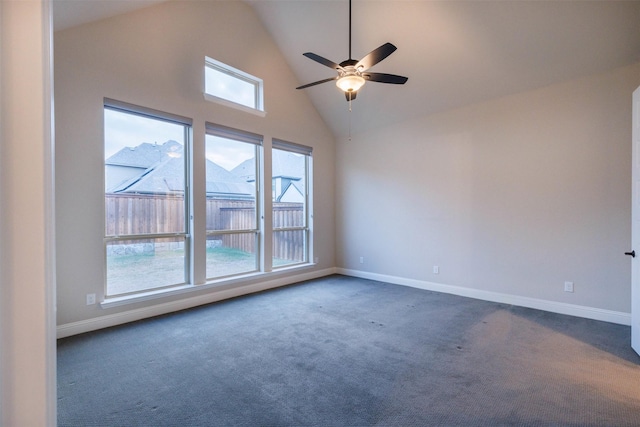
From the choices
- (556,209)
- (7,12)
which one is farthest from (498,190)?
(7,12)

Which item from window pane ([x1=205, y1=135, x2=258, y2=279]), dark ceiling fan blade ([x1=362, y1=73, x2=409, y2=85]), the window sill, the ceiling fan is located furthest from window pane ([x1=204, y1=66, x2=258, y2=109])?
the window sill

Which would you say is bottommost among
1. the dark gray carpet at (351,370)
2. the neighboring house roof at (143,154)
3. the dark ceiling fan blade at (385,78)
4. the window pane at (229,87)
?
the dark gray carpet at (351,370)

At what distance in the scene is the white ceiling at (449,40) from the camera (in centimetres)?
317

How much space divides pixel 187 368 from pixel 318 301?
83.9 inches

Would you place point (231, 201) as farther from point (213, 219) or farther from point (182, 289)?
point (182, 289)

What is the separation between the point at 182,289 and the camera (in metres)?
3.96

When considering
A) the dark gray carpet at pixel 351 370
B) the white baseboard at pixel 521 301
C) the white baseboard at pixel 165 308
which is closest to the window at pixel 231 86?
the white baseboard at pixel 165 308

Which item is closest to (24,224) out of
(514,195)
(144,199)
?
(144,199)

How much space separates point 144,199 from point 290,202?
2.50 m

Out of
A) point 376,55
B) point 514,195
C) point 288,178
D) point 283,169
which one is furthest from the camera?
point 288,178

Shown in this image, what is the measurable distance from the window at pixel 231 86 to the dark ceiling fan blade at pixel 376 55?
7.49 feet

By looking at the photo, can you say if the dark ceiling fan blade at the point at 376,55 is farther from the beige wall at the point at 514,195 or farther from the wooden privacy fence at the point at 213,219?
the wooden privacy fence at the point at 213,219

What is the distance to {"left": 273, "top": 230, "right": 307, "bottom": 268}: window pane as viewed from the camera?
212 inches

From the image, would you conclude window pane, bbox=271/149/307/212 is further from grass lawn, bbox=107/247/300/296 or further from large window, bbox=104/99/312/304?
grass lawn, bbox=107/247/300/296
